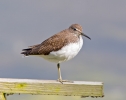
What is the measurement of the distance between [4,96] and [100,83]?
1.55 m

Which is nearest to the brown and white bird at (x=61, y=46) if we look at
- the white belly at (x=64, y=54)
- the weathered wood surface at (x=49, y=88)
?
the white belly at (x=64, y=54)

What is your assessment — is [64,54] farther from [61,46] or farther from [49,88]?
[49,88]

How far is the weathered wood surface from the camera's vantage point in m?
4.71

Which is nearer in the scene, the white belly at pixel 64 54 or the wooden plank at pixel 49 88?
the wooden plank at pixel 49 88

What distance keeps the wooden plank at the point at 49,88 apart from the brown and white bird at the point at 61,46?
217 cm

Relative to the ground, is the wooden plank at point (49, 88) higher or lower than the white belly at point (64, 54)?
lower

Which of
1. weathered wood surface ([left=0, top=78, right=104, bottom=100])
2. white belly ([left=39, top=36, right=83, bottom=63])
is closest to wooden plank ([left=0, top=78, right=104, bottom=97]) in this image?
weathered wood surface ([left=0, top=78, right=104, bottom=100])

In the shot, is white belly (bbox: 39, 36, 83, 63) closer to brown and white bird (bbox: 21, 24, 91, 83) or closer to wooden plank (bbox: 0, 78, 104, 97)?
brown and white bird (bbox: 21, 24, 91, 83)

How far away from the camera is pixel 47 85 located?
4789 mm

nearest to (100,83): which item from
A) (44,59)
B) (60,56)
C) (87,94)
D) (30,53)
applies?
(87,94)

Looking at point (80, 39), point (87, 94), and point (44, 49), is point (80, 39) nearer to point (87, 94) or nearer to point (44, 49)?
point (44, 49)

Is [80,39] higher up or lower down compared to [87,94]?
higher up

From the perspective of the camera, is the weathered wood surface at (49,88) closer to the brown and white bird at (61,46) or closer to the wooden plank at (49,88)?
the wooden plank at (49,88)

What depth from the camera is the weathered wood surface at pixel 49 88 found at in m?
4.71
